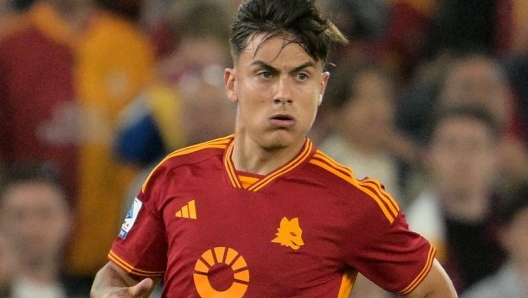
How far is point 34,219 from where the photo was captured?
19.6ft

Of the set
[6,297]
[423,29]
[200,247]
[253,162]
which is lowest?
[6,297]

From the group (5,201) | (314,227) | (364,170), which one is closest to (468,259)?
(364,170)

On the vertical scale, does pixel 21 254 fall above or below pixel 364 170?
below

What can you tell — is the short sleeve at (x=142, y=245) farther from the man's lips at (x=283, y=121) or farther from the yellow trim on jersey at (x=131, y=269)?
the man's lips at (x=283, y=121)

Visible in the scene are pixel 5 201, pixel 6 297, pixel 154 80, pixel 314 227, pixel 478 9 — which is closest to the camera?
pixel 314 227

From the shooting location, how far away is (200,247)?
12.7ft

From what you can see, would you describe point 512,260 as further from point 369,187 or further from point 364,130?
point 369,187

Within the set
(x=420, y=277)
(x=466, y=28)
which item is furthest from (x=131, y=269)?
(x=466, y=28)

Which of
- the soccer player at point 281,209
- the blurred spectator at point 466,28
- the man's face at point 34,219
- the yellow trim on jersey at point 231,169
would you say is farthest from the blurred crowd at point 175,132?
the soccer player at point 281,209

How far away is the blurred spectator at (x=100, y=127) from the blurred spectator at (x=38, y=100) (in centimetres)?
6

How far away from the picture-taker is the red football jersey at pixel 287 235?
381 cm

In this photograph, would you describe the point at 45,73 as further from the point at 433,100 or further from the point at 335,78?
the point at 433,100

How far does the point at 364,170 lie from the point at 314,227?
2389 millimetres

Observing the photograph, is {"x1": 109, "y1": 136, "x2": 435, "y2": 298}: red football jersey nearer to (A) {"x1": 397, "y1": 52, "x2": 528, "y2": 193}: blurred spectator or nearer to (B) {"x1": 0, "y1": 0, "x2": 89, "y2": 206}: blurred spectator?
(B) {"x1": 0, "y1": 0, "x2": 89, "y2": 206}: blurred spectator
